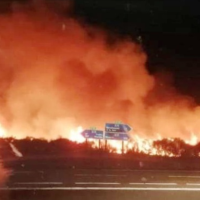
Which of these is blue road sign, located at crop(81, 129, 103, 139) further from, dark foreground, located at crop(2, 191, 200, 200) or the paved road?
dark foreground, located at crop(2, 191, 200, 200)

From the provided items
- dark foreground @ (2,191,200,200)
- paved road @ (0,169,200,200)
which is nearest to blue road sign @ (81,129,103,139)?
paved road @ (0,169,200,200)

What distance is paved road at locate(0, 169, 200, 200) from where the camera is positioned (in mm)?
10312

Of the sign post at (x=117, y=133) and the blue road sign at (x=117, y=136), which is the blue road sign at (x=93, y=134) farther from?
the blue road sign at (x=117, y=136)

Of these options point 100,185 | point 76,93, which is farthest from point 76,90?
point 100,185

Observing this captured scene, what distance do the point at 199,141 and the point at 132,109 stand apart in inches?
196

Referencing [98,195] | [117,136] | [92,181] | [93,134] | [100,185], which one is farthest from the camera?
[93,134]

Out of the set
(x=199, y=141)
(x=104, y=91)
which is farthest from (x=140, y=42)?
(x=199, y=141)

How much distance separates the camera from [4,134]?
23578mm

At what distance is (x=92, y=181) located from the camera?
44.0 ft

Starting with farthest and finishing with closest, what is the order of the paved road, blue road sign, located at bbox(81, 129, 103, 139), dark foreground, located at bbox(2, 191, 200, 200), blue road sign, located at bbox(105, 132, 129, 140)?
blue road sign, located at bbox(81, 129, 103, 139) → blue road sign, located at bbox(105, 132, 129, 140) → the paved road → dark foreground, located at bbox(2, 191, 200, 200)

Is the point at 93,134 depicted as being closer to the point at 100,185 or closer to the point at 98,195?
the point at 100,185

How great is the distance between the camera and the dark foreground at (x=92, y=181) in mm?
10367

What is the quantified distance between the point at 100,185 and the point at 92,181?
96cm

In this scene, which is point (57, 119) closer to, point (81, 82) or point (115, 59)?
point (81, 82)
